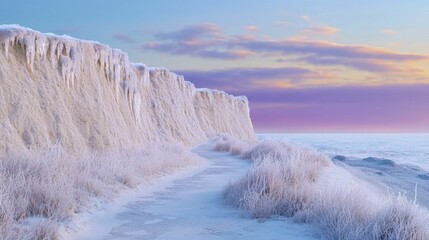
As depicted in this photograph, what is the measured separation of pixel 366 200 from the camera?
871 centimetres

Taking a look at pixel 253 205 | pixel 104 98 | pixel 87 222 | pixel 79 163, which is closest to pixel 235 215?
pixel 253 205

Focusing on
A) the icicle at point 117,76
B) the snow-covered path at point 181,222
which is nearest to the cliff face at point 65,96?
the icicle at point 117,76

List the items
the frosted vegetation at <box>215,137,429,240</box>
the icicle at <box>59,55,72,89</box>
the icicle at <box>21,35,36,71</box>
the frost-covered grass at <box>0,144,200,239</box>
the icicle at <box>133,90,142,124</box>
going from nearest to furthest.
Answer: the frosted vegetation at <box>215,137,429,240</box> → the frost-covered grass at <box>0,144,200,239</box> → the icicle at <box>21,35,36,71</box> → the icicle at <box>59,55,72,89</box> → the icicle at <box>133,90,142,124</box>

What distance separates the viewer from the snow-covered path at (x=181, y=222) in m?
8.27

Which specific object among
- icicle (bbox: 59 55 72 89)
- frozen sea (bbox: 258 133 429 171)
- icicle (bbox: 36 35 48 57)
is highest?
icicle (bbox: 36 35 48 57)

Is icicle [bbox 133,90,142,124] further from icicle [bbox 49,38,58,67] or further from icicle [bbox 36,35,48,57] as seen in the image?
icicle [bbox 36,35,48,57]

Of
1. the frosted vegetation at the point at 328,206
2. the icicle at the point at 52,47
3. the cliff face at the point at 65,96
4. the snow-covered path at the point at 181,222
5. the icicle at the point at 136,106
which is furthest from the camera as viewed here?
the icicle at the point at 136,106

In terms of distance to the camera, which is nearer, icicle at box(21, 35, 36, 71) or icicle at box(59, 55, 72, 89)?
icicle at box(21, 35, 36, 71)

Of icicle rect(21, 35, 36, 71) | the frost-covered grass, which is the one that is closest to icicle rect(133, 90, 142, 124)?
icicle rect(21, 35, 36, 71)

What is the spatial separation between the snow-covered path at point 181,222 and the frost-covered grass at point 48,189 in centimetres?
55

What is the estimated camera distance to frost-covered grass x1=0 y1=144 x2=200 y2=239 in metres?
7.33

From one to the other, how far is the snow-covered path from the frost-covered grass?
1.82ft

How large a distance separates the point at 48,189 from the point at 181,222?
247 centimetres

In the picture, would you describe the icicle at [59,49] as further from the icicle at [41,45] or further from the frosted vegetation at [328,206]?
the frosted vegetation at [328,206]
